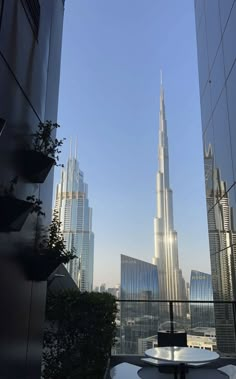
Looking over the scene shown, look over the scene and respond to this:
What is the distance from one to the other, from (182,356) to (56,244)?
1.78 meters

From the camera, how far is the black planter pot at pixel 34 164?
3.16m

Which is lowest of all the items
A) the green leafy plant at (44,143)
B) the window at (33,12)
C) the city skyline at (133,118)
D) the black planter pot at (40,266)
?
the black planter pot at (40,266)

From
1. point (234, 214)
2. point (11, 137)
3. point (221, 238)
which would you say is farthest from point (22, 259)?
point (221, 238)

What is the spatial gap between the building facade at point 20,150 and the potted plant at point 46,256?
87 mm

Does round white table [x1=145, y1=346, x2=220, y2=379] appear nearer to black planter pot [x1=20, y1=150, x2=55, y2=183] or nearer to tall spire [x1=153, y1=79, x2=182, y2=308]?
black planter pot [x1=20, y1=150, x2=55, y2=183]

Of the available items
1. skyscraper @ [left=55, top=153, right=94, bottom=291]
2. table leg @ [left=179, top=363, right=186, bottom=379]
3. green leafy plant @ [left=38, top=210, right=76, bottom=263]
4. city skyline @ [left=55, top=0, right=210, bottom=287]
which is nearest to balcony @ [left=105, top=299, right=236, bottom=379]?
skyscraper @ [left=55, top=153, right=94, bottom=291]

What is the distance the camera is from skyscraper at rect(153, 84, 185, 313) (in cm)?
898

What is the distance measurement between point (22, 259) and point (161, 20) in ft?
43.2

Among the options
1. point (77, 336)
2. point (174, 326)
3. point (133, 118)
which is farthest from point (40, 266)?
point (133, 118)

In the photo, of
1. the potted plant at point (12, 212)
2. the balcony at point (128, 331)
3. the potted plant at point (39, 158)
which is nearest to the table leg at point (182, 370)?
the balcony at point (128, 331)

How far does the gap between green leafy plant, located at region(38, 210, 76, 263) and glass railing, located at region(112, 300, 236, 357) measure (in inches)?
96.6

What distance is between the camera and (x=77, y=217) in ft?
26.8

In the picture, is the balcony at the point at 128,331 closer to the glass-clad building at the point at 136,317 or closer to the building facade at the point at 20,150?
the glass-clad building at the point at 136,317

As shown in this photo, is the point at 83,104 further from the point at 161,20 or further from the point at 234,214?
the point at 234,214
